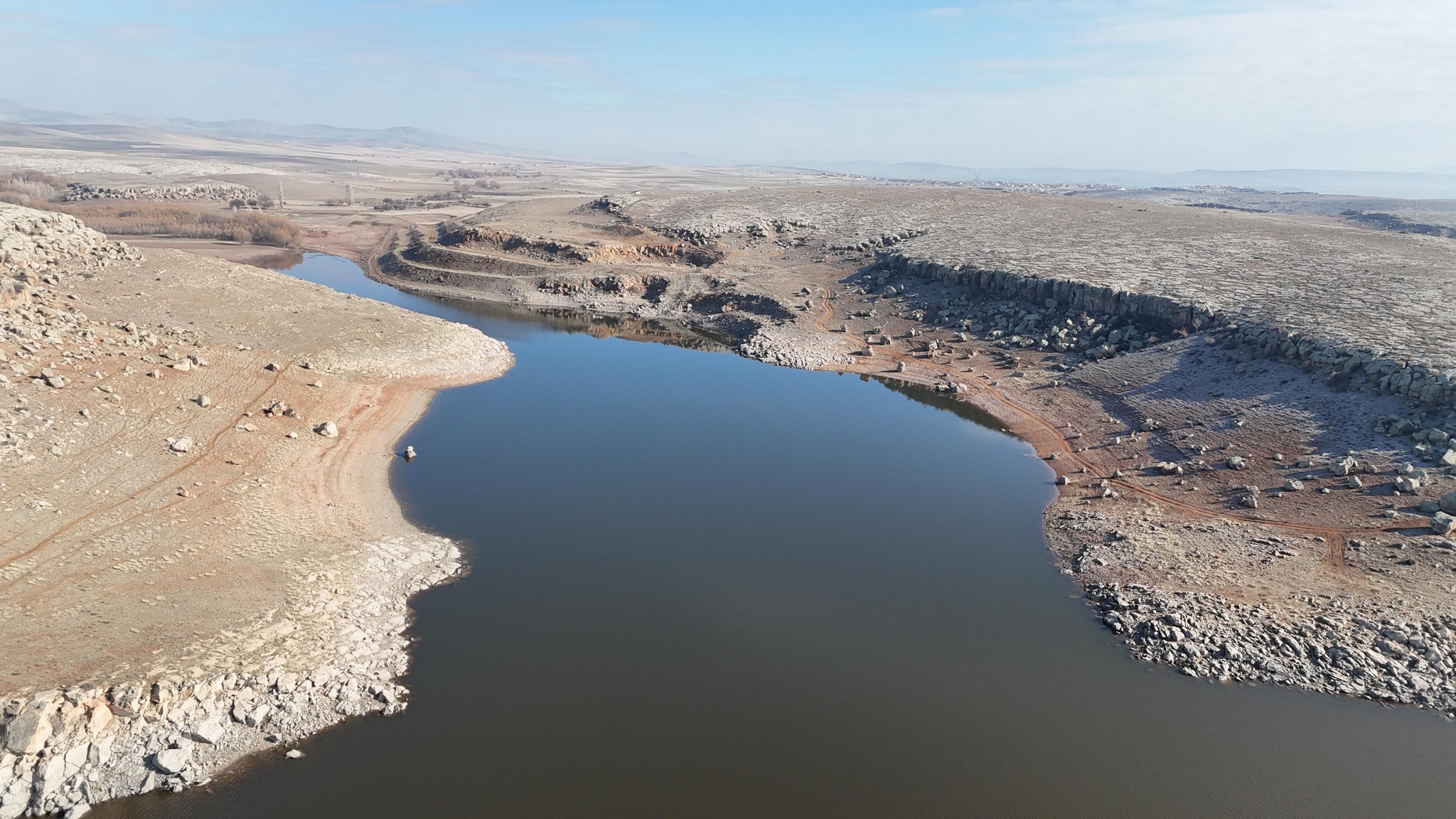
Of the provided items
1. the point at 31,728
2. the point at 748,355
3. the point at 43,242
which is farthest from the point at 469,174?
the point at 31,728

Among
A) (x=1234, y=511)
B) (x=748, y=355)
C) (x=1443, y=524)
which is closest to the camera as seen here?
(x=1443, y=524)

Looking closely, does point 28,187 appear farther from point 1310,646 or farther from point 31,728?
point 1310,646

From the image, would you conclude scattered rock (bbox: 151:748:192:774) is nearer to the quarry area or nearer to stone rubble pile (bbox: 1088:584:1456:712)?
the quarry area

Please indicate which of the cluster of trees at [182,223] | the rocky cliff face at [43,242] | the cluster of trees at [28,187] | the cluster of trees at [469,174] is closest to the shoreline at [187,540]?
the rocky cliff face at [43,242]

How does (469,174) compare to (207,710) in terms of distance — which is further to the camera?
(469,174)

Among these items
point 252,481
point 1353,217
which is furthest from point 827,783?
point 1353,217

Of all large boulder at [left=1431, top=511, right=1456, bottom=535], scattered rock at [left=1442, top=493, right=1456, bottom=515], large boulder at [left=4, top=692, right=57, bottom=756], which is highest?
scattered rock at [left=1442, top=493, right=1456, bottom=515]

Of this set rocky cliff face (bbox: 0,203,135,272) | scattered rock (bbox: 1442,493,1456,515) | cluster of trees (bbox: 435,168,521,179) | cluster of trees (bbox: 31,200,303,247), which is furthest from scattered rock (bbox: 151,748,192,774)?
cluster of trees (bbox: 435,168,521,179)
